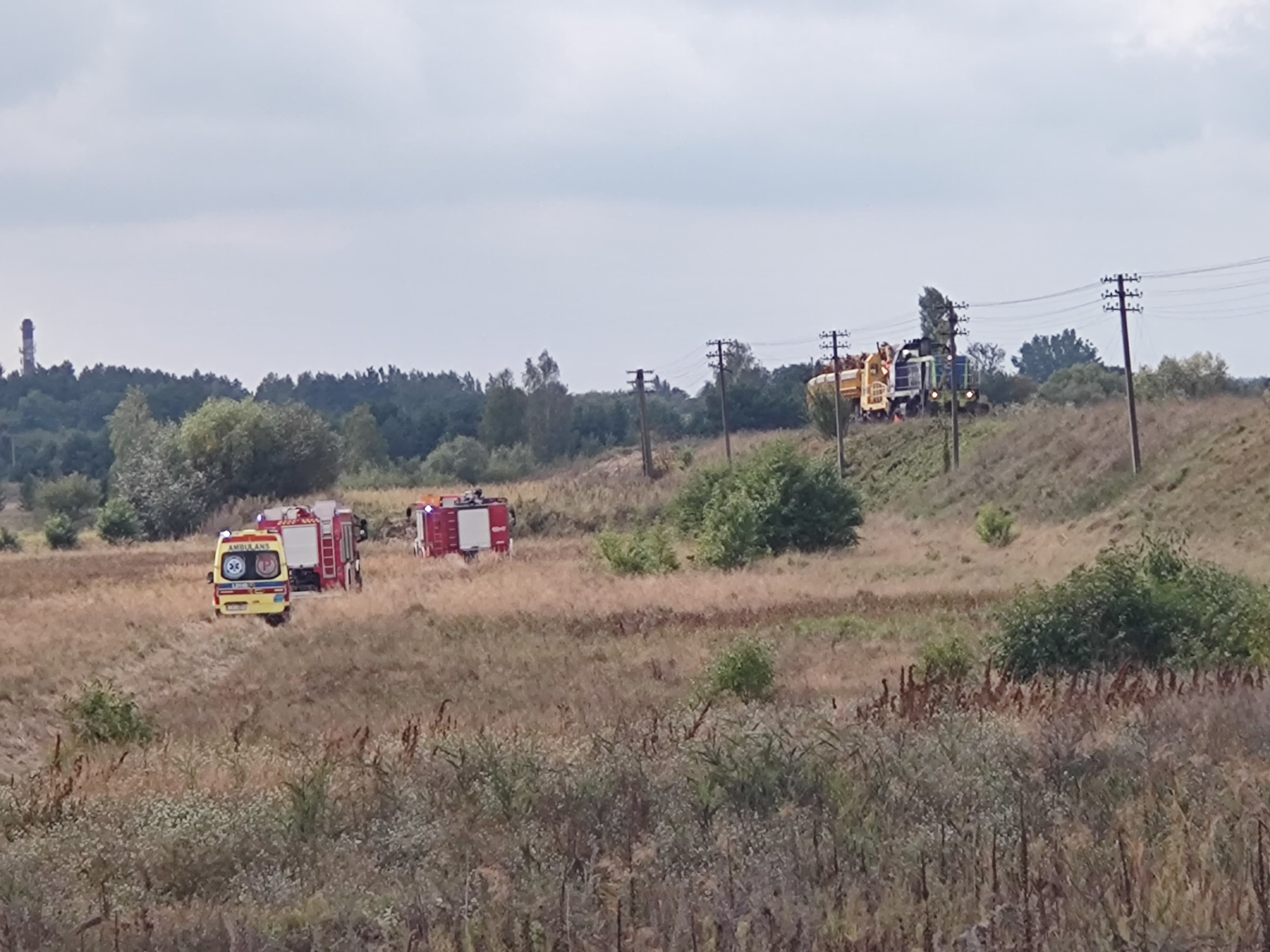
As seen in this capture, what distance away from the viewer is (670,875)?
7844mm

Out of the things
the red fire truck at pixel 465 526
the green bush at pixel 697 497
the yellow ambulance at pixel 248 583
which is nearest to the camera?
the yellow ambulance at pixel 248 583

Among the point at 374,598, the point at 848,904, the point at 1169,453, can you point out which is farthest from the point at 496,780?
the point at 1169,453

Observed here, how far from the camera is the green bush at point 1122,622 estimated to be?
19.4 m

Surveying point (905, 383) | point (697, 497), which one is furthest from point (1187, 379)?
point (697, 497)

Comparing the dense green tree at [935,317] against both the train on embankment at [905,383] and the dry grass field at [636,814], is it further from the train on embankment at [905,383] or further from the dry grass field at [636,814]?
the dry grass field at [636,814]

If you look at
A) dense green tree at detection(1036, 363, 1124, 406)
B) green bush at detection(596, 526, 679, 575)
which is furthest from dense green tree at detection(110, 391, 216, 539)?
dense green tree at detection(1036, 363, 1124, 406)

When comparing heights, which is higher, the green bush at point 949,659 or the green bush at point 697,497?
the green bush at point 697,497

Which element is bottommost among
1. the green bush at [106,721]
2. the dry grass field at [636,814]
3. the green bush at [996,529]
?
the green bush at [996,529]

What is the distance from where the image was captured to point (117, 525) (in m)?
90.5

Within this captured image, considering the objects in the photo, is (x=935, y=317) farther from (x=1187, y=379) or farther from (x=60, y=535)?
(x=60, y=535)

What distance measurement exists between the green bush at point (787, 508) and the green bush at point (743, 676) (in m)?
30.6

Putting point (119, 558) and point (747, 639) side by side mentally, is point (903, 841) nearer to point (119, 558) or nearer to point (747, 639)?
point (747, 639)

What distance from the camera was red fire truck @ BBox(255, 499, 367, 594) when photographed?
140 feet

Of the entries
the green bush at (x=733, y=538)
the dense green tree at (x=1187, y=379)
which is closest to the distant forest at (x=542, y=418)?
the dense green tree at (x=1187, y=379)
